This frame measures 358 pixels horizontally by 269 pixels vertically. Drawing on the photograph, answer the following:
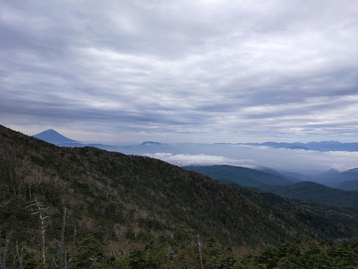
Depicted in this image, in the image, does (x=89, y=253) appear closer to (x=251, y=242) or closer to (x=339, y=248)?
(x=339, y=248)

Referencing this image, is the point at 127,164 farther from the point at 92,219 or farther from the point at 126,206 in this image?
the point at 92,219

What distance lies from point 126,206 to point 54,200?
25.3ft

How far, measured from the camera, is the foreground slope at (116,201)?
46.4ft

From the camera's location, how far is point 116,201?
23.9m

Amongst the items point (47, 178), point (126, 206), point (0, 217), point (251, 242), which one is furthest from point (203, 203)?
point (0, 217)

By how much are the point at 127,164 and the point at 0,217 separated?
28.7 meters

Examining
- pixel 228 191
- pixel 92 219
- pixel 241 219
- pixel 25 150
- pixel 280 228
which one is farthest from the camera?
pixel 228 191

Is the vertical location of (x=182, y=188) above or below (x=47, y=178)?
below

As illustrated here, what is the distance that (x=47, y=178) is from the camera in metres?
20.5

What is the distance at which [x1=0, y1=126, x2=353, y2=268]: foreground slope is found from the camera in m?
14.2

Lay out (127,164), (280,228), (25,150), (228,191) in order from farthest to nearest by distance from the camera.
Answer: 1. (228,191)
2. (280,228)
3. (127,164)
4. (25,150)

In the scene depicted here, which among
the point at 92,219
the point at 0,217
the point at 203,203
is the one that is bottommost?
the point at 203,203

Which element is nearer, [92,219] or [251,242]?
[92,219]

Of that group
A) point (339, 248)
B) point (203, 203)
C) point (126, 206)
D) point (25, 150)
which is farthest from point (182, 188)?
point (339, 248)
